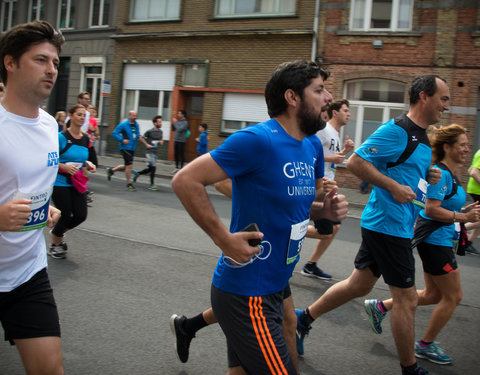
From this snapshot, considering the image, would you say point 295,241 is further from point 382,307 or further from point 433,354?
point 433,354

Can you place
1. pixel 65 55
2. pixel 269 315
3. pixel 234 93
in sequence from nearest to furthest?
1. pixel 269 315
2. pixel 234 93
3. pixel 65 55

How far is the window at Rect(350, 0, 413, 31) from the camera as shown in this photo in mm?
15836

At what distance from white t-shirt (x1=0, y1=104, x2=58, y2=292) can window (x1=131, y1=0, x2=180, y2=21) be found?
19.6 metres

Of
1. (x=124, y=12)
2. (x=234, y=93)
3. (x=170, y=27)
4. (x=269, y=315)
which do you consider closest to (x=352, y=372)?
(x=269, y=315)

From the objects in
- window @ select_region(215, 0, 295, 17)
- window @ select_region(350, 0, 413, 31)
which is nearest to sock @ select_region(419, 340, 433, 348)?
window @ select_region(350, 0, 413, 31)

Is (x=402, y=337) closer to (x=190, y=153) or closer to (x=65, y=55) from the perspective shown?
(x=190, y=153)

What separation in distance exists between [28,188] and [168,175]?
1420 centimetres

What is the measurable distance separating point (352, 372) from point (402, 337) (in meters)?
0.51

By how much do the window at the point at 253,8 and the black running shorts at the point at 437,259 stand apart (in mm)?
15434

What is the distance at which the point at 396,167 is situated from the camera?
340 cm

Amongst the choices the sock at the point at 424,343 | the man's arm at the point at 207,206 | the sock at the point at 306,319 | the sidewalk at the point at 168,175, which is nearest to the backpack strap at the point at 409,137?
the sock at the point at 306,319

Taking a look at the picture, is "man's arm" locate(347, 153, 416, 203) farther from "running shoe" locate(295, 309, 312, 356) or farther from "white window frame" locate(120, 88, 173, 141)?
"white window frame" locate(120, 88, 173, 141)

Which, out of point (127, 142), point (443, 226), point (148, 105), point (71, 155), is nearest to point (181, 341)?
point (443, 226)

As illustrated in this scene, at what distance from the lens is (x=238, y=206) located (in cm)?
226
